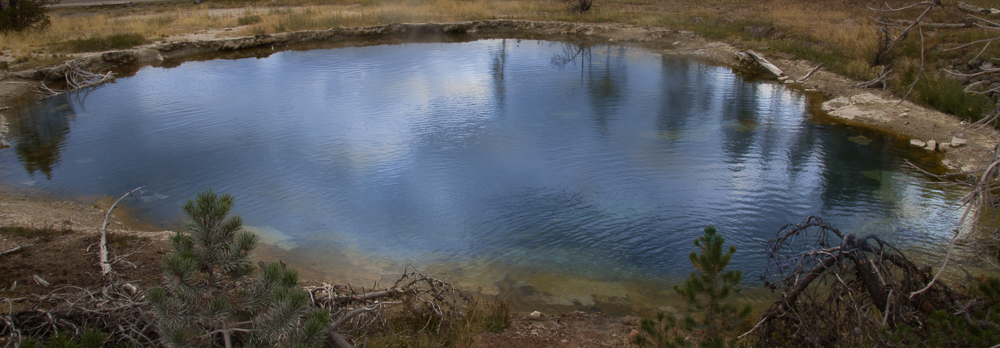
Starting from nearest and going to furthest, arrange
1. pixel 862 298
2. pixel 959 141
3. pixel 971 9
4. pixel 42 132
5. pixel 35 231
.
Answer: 1. pixel 862 298
2. pixel 35 231
3. pixel 959 141
4. pixel 42 132
5. pixel 971 9

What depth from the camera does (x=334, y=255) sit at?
236 inches

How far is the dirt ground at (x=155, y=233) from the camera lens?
159 inches

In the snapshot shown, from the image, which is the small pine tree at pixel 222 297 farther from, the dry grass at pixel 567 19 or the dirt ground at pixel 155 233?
the dry grass at pixel 567 19

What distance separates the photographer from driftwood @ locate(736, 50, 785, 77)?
1421 cm

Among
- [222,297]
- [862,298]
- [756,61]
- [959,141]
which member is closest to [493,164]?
[862,298]

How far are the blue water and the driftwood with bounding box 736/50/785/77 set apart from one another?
130 cm

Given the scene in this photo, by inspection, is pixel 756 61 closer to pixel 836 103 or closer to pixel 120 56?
pixel 836 103

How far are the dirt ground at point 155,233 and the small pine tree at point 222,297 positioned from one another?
1.69 meters

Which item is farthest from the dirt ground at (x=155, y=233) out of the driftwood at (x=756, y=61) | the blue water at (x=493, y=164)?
the blue water at (x=493, y=164)

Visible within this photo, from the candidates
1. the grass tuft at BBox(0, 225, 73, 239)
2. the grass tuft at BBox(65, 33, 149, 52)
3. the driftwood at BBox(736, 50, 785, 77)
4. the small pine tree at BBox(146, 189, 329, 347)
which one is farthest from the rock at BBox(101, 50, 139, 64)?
the driftwood at BBox(736, 50, 785, 77)

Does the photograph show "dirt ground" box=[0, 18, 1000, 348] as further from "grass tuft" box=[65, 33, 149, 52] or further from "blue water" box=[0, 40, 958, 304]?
"grass tuft" box=[65, 33, 149, 52]

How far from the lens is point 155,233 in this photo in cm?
596

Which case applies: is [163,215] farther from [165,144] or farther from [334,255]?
[165,144]

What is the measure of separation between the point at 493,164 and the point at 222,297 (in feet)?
20.3
